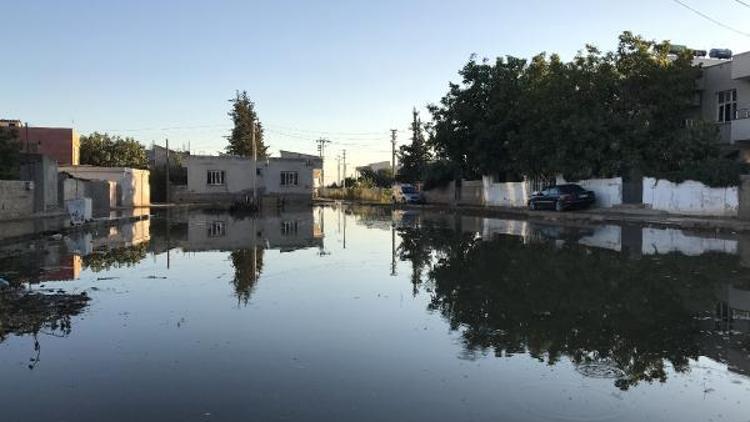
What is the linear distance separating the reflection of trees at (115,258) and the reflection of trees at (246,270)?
2.67m

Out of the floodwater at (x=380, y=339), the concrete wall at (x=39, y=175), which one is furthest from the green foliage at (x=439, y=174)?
the floodwater at (x=380, y=339)

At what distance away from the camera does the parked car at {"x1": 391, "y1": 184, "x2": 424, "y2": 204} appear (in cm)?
6419

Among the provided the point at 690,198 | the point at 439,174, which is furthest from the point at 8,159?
the point at 439,174

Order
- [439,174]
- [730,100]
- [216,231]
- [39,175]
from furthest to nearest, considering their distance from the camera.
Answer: [439,174] → [730,100] → [39,175] → [216,231]

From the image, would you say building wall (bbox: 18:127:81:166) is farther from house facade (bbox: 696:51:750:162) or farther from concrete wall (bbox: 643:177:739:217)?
house facade (bbox: 696:51:750:162)

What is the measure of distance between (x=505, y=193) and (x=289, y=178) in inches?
1171

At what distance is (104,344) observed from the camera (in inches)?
325

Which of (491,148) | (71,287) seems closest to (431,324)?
(71,287)

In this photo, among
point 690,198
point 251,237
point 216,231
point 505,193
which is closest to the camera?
point 251,237

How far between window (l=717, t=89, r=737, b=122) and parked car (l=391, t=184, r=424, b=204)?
97.3ft

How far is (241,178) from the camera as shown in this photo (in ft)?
236

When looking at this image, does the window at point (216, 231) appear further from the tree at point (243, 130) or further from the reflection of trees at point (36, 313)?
the tree at point (243, 130)

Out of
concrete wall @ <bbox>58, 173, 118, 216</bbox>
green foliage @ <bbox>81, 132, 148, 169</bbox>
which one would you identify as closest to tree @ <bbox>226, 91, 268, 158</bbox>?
green foliage @ <bbox>81, 132, 148, 169</bbox>

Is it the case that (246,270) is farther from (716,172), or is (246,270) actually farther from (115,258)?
(716,172)
